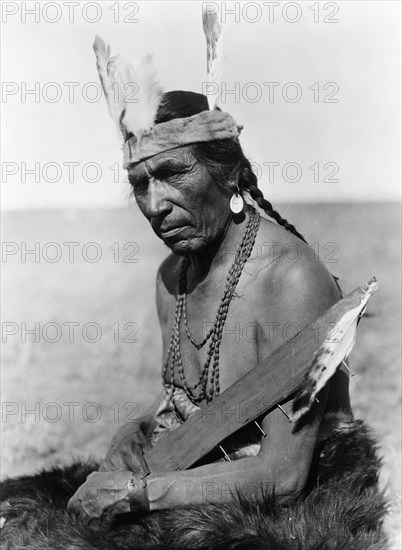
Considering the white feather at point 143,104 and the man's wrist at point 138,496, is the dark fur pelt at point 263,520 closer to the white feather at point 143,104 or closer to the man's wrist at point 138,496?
the man's wrist at point 138,496

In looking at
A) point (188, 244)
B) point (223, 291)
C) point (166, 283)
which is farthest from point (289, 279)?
point (166, 283)

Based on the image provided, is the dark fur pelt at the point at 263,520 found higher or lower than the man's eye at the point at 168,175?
lower

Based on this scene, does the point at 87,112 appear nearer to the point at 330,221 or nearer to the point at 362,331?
the point at 330,221

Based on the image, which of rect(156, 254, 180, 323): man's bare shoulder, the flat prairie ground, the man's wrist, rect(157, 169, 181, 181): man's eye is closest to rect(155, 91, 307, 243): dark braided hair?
rect(157, 169, 181, 181): man's eye

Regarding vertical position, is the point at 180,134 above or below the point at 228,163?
above

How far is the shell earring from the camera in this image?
10.5 ft

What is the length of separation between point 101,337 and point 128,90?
4.25 m

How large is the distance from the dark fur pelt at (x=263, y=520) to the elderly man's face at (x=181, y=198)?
100cm

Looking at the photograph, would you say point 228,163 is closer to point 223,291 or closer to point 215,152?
point 215,152

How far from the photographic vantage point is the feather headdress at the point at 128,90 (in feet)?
10.3

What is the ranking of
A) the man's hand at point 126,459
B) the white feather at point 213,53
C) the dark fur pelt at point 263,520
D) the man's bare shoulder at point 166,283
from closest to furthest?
the dark fur pelt at point 263,520, the white feather at point 213,53, the man's hand at point 126,459, the man's bare shoulder at point 166,283

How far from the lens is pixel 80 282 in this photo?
333 inches

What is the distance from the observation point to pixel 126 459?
333 cm

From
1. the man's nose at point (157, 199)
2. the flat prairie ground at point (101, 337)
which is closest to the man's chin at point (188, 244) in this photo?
the man's nose at point (157, 199)
